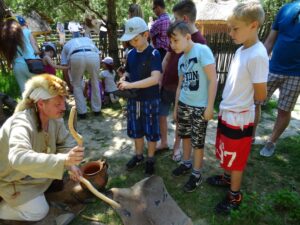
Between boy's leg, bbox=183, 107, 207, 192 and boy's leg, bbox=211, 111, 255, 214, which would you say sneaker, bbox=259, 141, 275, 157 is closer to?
boy's leg, bbox=183, 107, 207, 192

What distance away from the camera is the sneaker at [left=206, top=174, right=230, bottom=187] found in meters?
2.99

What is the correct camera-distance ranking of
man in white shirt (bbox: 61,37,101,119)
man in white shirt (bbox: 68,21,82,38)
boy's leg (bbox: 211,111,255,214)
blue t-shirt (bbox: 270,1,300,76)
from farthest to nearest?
man in white shirt (bbox: 68,21,82,38) → man in white shirt (bbox: 61,37,101,119) → blue t-shirt (bbox: 270,1,300,76) → boy's leg (bbox: 211,111,255,214)

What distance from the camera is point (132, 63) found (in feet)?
9.79

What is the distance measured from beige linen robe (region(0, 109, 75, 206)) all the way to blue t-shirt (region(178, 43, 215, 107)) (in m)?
1.19

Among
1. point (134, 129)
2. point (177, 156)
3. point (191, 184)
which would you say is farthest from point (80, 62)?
point (191, 184)

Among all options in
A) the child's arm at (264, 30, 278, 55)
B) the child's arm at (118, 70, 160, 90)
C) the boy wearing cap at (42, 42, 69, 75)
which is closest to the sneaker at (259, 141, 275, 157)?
the child's arm at (264, 30, 278, 55)

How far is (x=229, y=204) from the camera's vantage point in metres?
2.63

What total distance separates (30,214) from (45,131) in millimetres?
680

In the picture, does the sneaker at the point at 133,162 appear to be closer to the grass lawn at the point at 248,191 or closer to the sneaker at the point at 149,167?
the grass lawn at the point at 248,191

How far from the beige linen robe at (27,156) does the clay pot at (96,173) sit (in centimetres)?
29

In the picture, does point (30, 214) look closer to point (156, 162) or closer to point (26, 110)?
point (26, 110)

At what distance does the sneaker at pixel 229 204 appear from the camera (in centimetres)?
261

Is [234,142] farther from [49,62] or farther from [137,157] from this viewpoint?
[49,62]

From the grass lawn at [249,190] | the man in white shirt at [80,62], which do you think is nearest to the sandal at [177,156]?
the grass lawn at [249,190]
